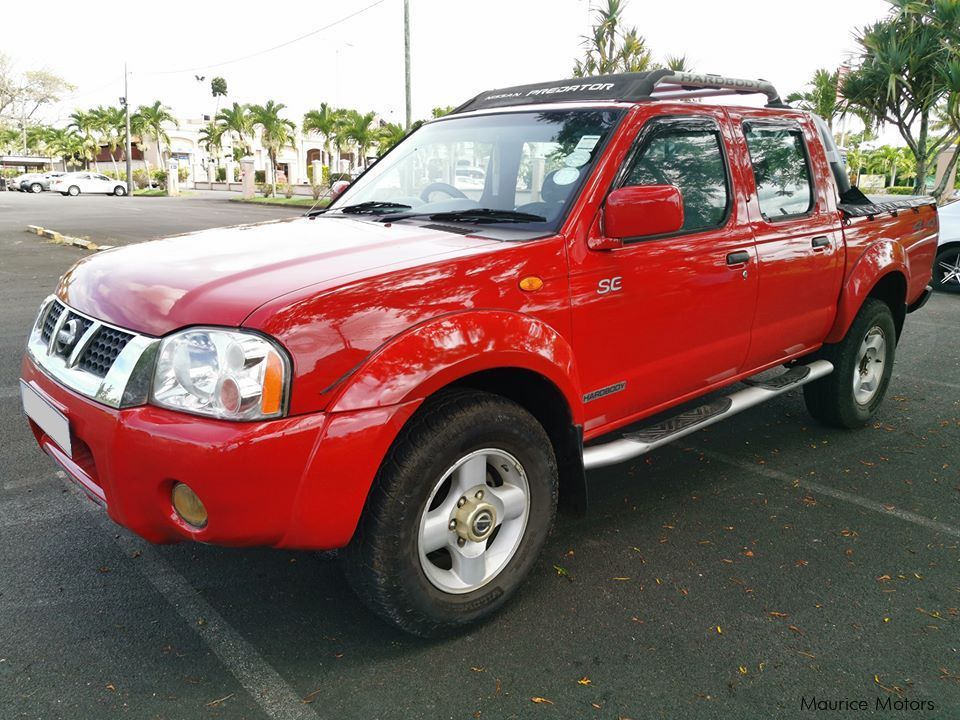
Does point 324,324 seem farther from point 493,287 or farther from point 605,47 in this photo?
point 605,47

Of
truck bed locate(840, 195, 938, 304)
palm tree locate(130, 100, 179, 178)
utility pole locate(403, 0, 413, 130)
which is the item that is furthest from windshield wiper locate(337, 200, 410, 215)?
palm tree locate(130, 100, 179, 178)

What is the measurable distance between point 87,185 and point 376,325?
173 feet

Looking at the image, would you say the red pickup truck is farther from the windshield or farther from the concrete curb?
the concrete curb

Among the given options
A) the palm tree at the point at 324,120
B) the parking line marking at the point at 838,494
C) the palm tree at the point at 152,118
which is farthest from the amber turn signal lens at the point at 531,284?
the palm tree at the point at 152,118

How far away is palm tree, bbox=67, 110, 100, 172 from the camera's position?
72.6m

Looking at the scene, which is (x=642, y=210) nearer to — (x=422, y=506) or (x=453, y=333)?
(x=453, y=333)

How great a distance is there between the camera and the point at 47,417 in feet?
8.84

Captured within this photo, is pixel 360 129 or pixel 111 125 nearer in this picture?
pixel 360 129

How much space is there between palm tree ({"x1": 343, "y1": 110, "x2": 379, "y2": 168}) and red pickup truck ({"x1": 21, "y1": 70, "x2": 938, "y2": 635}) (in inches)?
1470

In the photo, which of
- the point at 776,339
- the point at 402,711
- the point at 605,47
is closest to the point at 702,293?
the point at 776,339

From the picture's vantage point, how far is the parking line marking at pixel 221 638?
2.39 metres

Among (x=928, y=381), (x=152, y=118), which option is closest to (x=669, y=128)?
(x=928, y=381)

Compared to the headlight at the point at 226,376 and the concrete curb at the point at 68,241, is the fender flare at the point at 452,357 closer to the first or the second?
the headlight at the point at 226,376

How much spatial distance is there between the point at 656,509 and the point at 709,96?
2157mm
